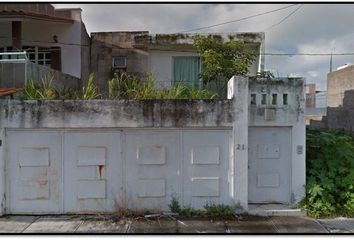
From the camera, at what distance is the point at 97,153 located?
7.59 m

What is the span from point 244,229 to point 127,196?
258 centimetres

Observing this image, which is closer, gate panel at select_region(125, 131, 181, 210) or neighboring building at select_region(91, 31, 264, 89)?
gate panel at select_region(125, 131, 181, 210)

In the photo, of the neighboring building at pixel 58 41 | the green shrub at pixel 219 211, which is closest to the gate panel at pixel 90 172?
the green shrub at pixel 219 211

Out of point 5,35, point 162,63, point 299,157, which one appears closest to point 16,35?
point 5,35

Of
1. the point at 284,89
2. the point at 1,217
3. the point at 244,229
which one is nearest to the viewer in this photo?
the point at 244,229

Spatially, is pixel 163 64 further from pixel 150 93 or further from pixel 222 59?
pixel 150 93

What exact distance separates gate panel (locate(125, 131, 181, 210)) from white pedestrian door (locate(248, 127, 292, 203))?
179cm

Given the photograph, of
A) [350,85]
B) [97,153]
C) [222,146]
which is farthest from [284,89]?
[350,85]

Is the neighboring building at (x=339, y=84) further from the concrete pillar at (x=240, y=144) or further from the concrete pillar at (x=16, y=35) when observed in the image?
the concrete pillar at (x=16, y=35)

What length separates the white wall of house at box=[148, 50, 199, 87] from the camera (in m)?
12.5

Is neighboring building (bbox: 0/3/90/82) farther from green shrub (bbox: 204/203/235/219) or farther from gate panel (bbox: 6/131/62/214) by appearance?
green shrub (bbox: 204/203/235/219)

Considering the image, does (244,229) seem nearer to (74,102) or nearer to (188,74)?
(74,102)

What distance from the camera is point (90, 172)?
7.57 m

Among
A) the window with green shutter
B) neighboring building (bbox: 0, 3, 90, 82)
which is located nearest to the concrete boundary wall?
the window with green shutter
